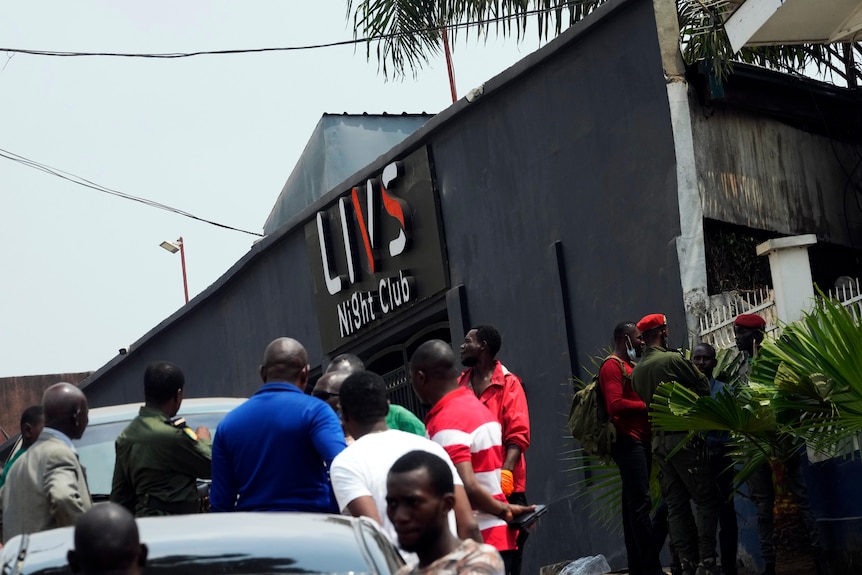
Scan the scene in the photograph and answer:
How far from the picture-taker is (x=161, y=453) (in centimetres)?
706

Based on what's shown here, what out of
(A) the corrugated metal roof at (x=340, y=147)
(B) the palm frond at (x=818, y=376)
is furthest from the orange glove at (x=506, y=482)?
(A) the corrugated metal roof at (x=340, y=147)

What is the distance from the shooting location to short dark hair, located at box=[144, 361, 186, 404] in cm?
709

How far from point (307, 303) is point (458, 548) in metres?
13.0

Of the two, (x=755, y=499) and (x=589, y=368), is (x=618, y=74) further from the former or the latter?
(x=755, y=499)

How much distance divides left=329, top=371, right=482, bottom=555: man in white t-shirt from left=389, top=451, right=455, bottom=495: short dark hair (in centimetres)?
70

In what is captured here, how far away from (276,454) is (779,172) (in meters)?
7.35

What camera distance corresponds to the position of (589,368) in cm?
1238

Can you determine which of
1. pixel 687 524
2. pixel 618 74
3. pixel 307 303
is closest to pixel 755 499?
pixel 687 524

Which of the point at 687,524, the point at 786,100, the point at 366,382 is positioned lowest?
the point at 687,524

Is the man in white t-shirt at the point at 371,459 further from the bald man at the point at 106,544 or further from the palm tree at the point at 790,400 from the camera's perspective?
the palm tree at the point at 790,400

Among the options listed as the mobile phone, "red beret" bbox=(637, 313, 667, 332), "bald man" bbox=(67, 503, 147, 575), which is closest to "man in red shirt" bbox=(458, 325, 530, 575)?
the mobile phone

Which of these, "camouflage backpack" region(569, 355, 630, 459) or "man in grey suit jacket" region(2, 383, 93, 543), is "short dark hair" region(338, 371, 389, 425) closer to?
"man in grey suit jacket" region(2, 383, 93, 543)

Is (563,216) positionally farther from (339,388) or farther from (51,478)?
(51,478)

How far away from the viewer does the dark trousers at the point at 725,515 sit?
30.9ft
